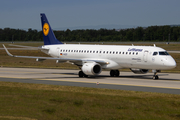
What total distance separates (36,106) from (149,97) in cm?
783

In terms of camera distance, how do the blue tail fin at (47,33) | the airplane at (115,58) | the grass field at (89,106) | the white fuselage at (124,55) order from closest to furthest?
1. the grass field at (89,106)
2. the white fuselage at (124,55)
3. the airplane at (115,58)
4. the blue tail fin at (47,33)

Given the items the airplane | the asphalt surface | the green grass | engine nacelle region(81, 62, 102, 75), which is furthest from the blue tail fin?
the green grass

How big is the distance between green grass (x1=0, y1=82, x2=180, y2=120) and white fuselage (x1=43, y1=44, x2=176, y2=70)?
9.31m

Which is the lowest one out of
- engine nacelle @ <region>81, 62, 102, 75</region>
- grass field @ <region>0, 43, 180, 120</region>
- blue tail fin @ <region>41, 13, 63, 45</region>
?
grass field @ <region>0, 43, 180, 120</region>

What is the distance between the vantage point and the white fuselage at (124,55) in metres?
30.6

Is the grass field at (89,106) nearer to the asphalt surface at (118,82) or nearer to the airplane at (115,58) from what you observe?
the asphalt surface at (118,82)

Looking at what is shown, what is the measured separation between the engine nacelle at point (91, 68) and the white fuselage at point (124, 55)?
3.04 ft

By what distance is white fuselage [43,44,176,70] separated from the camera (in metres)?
30.6

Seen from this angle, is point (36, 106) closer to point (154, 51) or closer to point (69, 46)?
point (154, 51)

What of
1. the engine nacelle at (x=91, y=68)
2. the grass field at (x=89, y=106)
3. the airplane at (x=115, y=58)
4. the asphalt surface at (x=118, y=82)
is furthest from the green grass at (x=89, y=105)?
the engine nacelle at (x=91, y=68)

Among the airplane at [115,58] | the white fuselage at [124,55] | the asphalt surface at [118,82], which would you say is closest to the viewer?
the asphalt surface at [118,82]

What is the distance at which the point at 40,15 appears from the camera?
42.7 metres

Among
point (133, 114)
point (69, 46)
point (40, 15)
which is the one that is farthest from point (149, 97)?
point (40, 15)

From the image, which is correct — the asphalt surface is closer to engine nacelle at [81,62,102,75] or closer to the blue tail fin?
engine nacelle at [81,62,102,75]
